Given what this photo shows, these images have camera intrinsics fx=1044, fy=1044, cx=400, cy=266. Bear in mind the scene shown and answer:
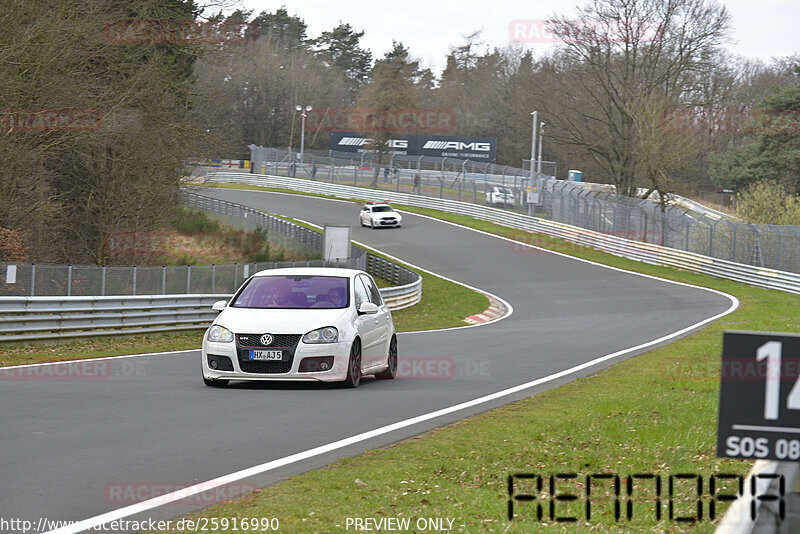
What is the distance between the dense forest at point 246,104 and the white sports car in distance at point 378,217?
861 cm

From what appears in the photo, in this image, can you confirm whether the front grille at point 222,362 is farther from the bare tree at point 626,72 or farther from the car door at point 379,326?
the bare tree at point 626,72

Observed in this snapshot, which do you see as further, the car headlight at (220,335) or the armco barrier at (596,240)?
the armco barrier at (596,240)

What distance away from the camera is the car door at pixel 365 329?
43.9 ft

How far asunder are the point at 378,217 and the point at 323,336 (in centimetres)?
4968

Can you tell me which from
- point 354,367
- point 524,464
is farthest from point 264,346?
point 524,464

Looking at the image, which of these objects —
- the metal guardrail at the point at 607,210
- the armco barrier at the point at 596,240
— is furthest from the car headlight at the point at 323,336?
the metal guardrail at the point at 607,210

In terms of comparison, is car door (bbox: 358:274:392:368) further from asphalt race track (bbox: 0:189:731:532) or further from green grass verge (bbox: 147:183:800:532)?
green grass verge (bbox: 147:183:800:532)

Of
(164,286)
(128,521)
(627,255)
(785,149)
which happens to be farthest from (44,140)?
(785,149)

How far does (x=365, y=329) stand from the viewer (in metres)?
13.5

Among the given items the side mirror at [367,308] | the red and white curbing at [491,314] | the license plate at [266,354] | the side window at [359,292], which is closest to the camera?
the license plate at [266,354]

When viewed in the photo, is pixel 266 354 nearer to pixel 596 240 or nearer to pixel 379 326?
pixel 379 326

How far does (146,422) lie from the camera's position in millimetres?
9695

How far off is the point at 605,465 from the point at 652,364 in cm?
1058

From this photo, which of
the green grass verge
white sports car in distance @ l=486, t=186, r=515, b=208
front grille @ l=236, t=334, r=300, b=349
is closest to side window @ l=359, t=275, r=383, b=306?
front grille @ l=236, t=334, r=300, b=349
